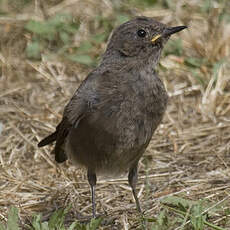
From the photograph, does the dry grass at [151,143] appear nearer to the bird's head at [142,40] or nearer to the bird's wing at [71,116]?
the bird's wing at [71,116]

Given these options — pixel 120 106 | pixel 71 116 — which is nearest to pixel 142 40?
pixel 120 106

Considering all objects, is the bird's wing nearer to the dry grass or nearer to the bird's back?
the bird's back

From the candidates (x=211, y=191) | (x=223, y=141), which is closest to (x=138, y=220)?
(x=211, y=191)

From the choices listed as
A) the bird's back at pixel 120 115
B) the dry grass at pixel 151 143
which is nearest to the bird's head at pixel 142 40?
the bird's back at pixel 120 115

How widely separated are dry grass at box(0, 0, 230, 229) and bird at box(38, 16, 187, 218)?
42 centimetres

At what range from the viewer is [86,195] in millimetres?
6320

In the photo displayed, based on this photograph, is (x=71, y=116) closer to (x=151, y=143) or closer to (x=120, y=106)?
(x=120, y=106)

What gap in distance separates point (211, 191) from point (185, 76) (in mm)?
2481

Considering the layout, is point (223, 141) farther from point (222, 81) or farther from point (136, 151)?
point (136, 151)

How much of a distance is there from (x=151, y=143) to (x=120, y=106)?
181 cm

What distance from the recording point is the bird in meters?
5.36

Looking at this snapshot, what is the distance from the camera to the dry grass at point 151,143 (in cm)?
613

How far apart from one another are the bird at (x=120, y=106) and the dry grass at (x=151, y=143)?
1.38 ft

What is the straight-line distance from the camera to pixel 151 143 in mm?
7062
